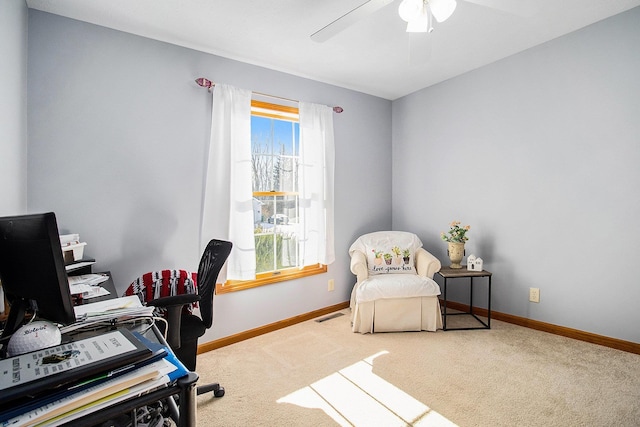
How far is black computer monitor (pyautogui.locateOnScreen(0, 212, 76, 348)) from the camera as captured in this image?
853 mm

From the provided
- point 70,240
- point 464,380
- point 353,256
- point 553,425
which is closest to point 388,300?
point 353,256

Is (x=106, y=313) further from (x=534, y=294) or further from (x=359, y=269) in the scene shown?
(x=534, y=294)

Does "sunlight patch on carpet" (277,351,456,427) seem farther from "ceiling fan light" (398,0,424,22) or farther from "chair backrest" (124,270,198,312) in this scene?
"ceiling fan light" (398,0,424,22)

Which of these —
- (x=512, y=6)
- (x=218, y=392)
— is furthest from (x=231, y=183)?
(x=512, y=6)

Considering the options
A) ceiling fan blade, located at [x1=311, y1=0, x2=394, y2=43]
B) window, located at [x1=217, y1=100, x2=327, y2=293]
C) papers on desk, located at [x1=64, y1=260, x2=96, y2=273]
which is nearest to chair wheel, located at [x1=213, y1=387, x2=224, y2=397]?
window, located at [x1=217, y1=100, x2=327, y2=293]

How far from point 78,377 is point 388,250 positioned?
3.06 metres

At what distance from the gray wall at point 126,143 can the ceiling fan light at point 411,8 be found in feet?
5.24

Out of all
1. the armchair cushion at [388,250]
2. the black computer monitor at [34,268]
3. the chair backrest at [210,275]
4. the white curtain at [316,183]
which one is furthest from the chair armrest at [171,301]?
the armchair cushion at [388,250]

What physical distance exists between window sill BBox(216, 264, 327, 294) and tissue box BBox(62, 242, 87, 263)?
1.07 m

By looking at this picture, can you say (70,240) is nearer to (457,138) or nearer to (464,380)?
(464,380)

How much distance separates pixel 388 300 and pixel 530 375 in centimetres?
116

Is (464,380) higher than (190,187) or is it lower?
lower

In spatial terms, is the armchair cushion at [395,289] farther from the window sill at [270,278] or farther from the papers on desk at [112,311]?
the papers on desk at [112,311]

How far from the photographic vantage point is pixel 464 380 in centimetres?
220
